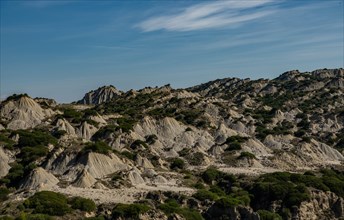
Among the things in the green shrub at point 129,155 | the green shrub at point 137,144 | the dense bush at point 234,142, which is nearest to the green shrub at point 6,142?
the green shrub at point 129,155

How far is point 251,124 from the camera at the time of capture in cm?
12825

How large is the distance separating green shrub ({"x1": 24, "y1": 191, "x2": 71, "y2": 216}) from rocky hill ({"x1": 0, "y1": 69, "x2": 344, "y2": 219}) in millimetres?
102

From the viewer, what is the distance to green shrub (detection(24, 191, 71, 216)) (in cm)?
4662

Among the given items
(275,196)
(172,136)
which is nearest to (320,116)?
(172,136)

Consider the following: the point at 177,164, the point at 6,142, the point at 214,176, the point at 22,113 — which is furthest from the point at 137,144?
the point at 22,113

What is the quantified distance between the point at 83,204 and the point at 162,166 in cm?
3082

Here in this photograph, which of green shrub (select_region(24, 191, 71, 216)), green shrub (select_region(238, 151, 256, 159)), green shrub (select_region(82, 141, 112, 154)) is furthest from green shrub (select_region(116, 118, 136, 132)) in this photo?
green shrub (select_region(24, 191, 71, 216))

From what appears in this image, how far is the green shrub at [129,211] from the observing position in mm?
46156

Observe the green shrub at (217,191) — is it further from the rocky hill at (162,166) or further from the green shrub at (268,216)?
the green shrub at (268,216)

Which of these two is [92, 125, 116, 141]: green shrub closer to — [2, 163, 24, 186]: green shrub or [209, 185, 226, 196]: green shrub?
[2, 163, 24, 186]: green shrub

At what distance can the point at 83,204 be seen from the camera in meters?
48.8

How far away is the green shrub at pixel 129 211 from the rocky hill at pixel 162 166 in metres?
0.10

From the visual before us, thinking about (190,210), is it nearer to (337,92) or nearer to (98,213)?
(98,213)

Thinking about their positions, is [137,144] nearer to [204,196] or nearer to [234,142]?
[234,142]
